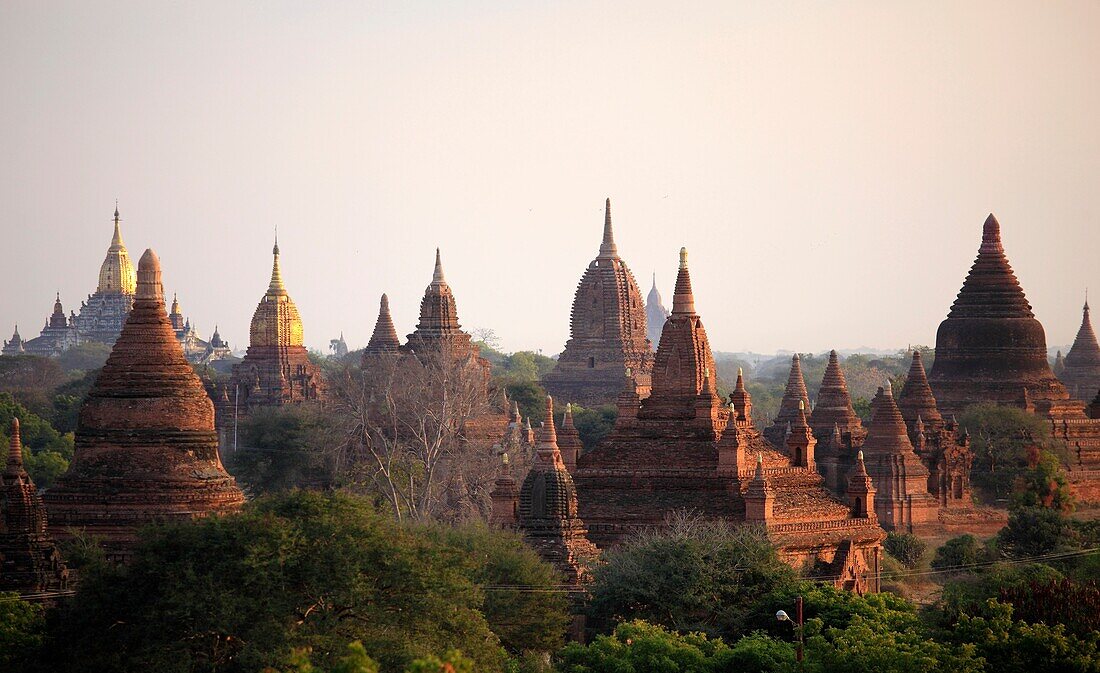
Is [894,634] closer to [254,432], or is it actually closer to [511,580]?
[511,580]

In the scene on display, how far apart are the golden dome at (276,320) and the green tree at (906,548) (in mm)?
40763

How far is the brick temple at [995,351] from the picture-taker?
7675 centimetres

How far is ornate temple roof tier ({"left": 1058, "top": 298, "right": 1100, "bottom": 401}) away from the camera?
327 ft

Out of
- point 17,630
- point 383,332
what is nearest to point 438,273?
point 383,332

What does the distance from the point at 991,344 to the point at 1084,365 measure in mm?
25261

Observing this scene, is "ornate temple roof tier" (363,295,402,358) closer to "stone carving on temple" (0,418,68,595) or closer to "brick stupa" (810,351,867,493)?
"brick stupa" (810,351,867,493)

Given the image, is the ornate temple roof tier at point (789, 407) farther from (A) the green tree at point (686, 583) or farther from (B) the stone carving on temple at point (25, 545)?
(B) the stone carving on temple at point (25, 545)

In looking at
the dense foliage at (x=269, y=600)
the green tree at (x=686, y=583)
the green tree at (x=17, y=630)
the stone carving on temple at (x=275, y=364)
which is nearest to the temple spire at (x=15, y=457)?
the green tree at (x=17, y=630)

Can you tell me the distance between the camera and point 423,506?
62.8 meters

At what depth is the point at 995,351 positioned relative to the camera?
7775cm

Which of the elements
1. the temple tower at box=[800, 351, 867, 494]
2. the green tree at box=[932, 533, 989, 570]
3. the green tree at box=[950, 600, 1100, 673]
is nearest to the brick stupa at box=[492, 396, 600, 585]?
the green tree at box=[950, 600, 1100, 673]

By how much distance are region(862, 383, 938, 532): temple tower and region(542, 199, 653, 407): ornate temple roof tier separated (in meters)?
26.9

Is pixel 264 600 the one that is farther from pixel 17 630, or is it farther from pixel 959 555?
pixel 959 555

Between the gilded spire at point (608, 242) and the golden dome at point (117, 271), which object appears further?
the golden dome at point (117, 271)
